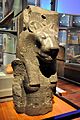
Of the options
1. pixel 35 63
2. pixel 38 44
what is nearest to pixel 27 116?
pixel 35 63

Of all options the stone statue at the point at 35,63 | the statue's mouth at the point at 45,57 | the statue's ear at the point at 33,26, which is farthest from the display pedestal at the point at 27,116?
the statue's ear at the point at 33,26

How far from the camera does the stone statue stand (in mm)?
909

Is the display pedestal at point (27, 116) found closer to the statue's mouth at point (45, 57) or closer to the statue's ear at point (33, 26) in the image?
the statue's mouth at point (45, 57)

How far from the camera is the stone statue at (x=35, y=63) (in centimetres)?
91

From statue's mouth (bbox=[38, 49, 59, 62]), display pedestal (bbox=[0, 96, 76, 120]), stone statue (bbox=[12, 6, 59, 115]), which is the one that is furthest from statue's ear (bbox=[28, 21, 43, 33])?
display pedestal (bbox=[0, 96, 76, 120])

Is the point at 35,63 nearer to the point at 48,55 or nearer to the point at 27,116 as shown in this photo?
the point at 48,55

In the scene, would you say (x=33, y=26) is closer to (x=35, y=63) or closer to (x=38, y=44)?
(x=38, y=44)

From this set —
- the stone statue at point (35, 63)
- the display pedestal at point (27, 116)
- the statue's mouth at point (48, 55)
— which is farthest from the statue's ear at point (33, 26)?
the display pedestal at point (27, 116)

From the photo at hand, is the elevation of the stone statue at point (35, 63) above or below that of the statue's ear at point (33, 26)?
below

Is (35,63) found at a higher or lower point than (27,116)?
higher

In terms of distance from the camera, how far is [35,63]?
95 cm

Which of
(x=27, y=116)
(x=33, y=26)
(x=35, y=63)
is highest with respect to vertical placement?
(x=33, y=26)

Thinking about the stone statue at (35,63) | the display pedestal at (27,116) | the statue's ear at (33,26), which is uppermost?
the statue's ear at (33,26)

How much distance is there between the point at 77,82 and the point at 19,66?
1.40 m
